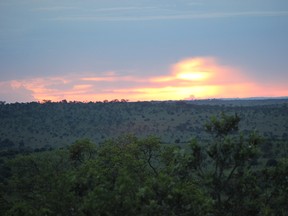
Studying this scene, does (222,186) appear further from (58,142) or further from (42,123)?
(42,123)

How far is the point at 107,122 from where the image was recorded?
384 feet

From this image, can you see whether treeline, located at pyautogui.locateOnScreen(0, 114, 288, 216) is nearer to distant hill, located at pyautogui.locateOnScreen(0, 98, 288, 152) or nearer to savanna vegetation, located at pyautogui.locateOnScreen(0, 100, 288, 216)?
savanna vegetation, located at pyautogui.locateOnScreen(0, 100, 288, 216)

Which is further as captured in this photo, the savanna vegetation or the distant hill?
the distant hill

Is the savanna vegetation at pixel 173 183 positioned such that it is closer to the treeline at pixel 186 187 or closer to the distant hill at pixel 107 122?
the treeline at pixel 186 187

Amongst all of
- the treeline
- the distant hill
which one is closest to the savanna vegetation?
the treeline

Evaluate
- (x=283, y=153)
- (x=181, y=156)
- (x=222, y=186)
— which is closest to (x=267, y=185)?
(x=222, y=186)

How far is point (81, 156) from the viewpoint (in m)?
27.2

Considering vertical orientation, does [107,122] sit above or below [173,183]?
below

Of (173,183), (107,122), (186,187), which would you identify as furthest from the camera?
(107,122)

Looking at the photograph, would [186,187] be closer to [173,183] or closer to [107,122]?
[173,183]

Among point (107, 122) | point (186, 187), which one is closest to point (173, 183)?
point (186, 187)

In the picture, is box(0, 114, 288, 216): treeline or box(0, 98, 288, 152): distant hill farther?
box(0, 98, 288, 152): distant hill

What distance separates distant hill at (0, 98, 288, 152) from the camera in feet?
337

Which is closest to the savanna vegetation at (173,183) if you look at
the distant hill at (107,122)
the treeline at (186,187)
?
the treeline at (186,187)
